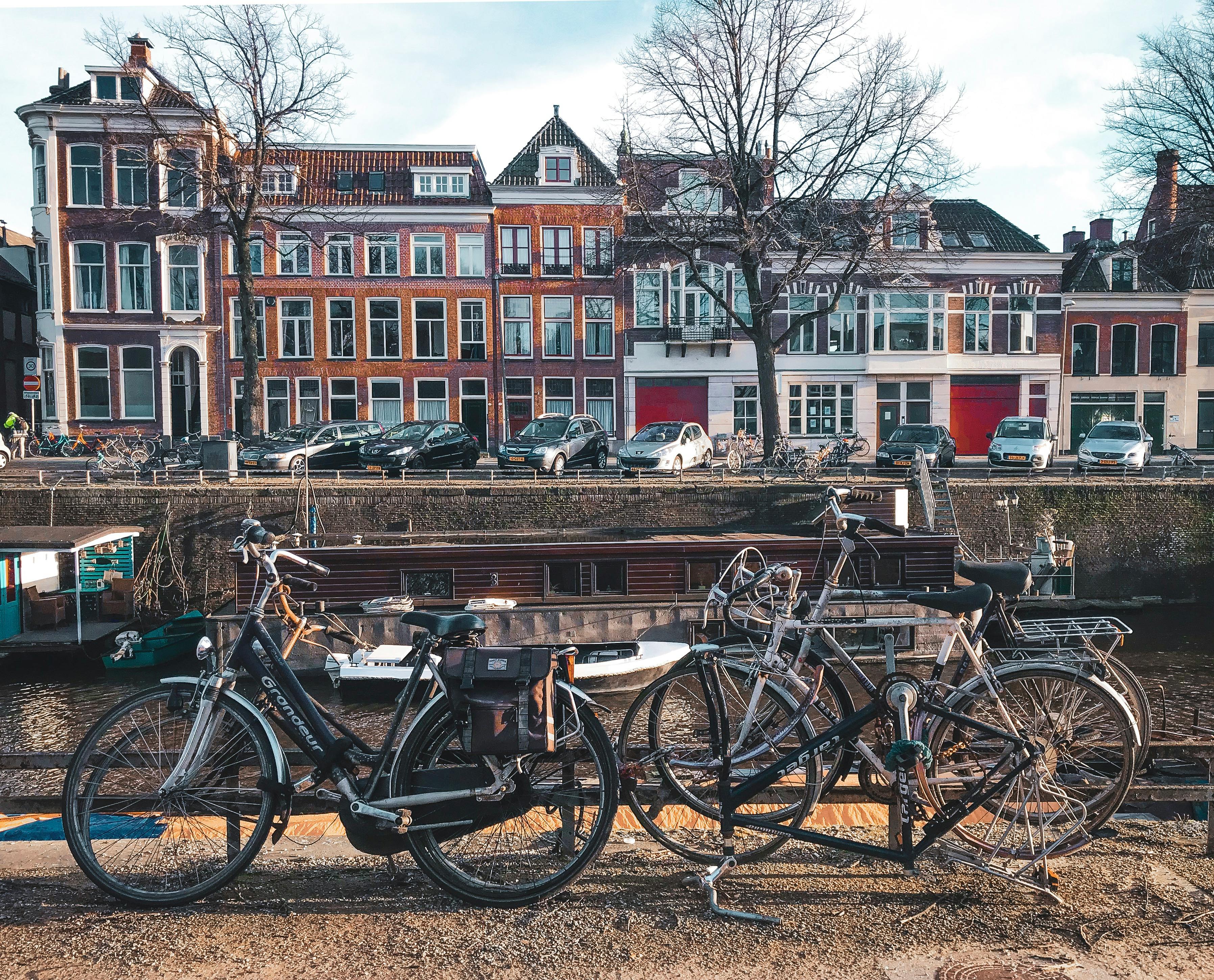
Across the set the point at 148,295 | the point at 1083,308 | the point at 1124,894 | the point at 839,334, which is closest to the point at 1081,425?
the point at 1083,308

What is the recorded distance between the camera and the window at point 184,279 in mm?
35281

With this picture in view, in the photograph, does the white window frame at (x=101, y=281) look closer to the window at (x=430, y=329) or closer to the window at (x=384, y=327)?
the window at (x=384, y=327)

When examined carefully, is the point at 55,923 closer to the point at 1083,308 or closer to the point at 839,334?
the point at 839,334

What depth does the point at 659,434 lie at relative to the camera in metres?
26.5

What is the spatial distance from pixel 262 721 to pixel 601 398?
33.8 meters

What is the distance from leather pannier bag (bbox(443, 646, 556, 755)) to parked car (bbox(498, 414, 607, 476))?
21.2m

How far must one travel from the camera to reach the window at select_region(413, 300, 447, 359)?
36.9 metres

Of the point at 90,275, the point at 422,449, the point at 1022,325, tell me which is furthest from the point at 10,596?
the point at 1022,325

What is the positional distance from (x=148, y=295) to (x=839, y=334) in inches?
966

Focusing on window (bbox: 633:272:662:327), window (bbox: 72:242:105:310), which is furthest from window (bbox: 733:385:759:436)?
window (bbox: 72:242:105:310)

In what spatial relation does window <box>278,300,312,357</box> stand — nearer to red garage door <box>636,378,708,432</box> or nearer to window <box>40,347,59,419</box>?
window <box>40,347,59,419</box>

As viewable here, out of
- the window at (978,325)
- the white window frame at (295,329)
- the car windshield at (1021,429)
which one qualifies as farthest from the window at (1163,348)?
the white window frame at (295,329)

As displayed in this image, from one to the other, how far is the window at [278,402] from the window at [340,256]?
169 inches

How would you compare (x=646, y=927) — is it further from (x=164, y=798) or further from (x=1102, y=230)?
(x=1102, y=230)
